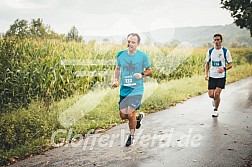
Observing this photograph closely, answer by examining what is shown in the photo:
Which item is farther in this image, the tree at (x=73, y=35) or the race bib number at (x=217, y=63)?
the tree at (x=73, y=35)

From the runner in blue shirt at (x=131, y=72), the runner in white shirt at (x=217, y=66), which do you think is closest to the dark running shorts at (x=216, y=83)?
the runner in white shirt at (x=217, y=66)

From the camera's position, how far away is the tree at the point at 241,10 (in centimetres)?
2622

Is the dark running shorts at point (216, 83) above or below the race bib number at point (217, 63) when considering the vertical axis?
below

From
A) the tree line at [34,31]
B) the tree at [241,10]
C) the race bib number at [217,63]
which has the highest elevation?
the tree at [241,10]

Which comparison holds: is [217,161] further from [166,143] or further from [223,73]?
[223,73]

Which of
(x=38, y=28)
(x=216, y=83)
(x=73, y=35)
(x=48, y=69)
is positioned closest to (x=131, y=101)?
(x=216, y=83)

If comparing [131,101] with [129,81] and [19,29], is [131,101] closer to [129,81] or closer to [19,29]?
[129,81]

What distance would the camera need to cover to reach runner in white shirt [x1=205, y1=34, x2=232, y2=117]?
26.1ft

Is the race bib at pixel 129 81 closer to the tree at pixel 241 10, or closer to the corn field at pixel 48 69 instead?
the corn field at pixel 48 69

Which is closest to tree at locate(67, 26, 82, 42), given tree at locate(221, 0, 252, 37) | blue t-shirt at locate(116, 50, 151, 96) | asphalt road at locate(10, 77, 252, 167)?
asphalt road at locate(10, 77, 252, 167)

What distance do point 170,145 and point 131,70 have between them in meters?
1.46

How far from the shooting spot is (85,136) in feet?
21.7

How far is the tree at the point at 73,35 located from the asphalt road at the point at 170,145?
5.87 m

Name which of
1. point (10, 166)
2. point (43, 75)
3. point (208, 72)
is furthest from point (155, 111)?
point (10, 166)
